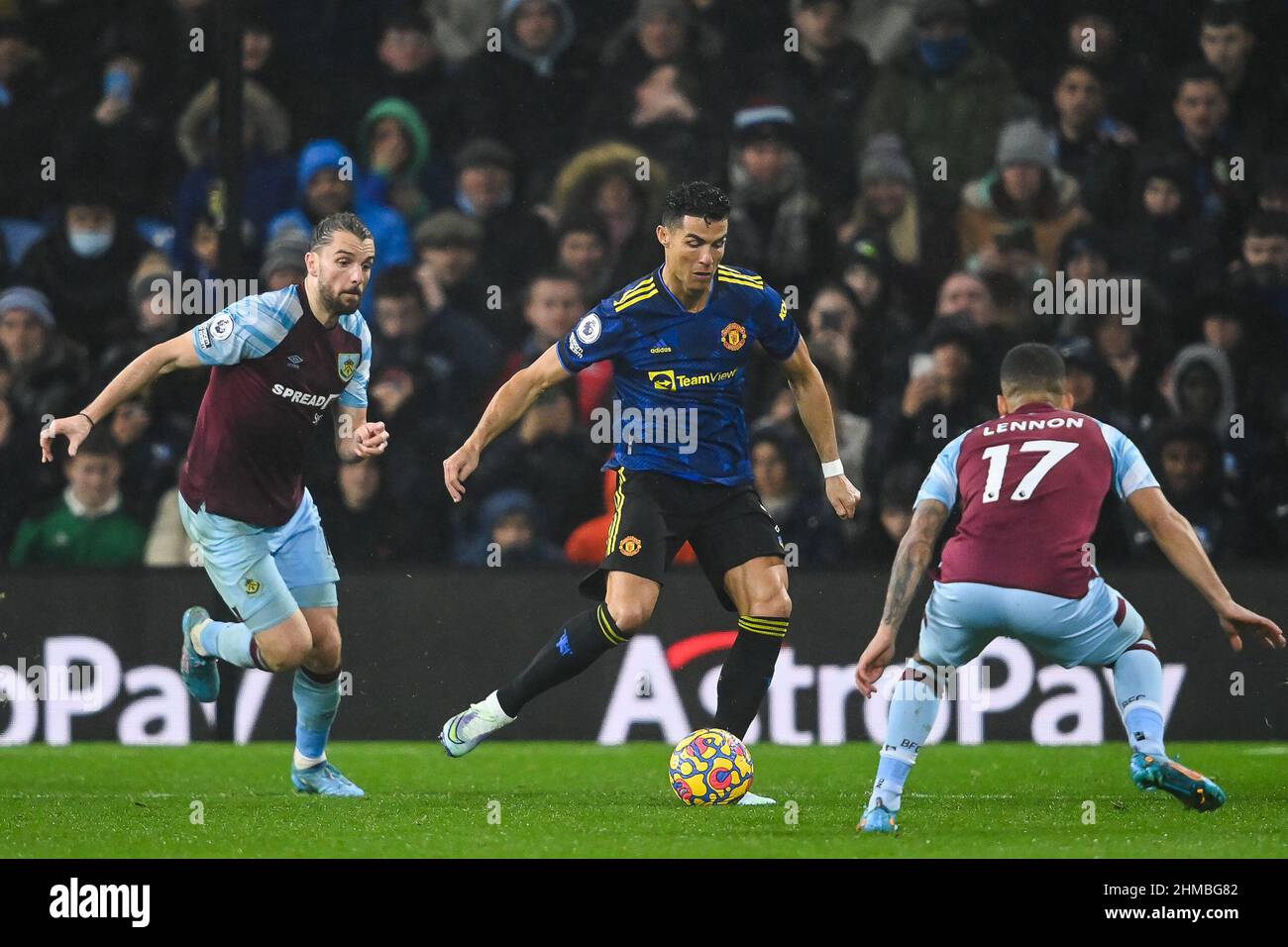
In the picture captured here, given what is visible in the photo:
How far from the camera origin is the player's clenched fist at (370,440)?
6.70 meters

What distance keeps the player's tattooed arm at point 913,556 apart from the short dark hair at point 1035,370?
52 centimetres

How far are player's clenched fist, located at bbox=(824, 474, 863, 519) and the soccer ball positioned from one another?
933mm

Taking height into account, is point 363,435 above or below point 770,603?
above

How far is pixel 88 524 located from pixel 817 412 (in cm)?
442

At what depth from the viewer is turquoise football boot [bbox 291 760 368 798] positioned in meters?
7.16

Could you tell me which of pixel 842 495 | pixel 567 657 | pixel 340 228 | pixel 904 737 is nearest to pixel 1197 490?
pixel 842 495

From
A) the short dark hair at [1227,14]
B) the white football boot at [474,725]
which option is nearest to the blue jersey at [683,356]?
the white football boot at [474,725]

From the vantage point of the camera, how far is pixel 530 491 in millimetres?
10117

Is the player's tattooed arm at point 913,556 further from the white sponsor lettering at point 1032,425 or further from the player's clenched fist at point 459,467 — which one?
the player's clenched fist at point 459,467

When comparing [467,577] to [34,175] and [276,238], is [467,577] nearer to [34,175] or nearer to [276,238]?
[276,238]

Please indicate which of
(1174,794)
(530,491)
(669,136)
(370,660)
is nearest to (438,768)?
(370,660)

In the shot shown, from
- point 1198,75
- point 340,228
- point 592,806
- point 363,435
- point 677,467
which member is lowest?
point 592,806

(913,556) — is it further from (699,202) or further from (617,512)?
(699,202)

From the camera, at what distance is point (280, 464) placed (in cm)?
717
